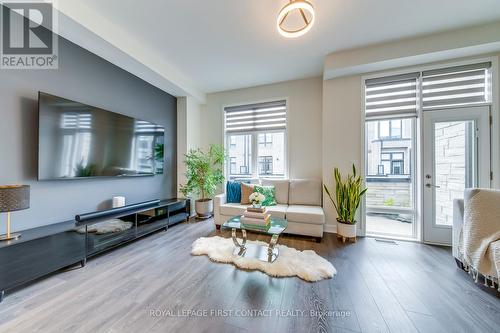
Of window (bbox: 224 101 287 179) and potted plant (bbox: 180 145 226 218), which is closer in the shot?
potted plant (bbox: 180 145 226 218)

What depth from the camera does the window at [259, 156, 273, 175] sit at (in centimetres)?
411

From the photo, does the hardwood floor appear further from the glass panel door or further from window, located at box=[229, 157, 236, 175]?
window, located at box=[229, 157, 236, 175]

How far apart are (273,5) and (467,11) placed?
2.18 meters

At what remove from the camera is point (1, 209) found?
1600mm

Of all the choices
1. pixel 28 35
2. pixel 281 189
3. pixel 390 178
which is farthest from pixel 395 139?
pixel 28 35

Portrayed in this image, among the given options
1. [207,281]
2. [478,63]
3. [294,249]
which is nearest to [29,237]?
[207,281]

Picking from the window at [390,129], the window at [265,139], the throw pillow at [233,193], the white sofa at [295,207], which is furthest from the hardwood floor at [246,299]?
the window at [265,139]

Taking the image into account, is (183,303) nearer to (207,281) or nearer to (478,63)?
(207,281)

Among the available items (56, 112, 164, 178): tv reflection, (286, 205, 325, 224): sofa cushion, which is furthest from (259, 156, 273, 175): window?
(56, 112, 164, 178): tv reflection

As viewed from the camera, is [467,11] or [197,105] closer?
[467,11]

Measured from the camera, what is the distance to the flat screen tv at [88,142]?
2.07 meters

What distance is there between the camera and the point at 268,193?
344 centimetres

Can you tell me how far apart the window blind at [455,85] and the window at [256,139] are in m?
2.26

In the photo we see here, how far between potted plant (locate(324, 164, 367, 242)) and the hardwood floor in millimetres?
549
